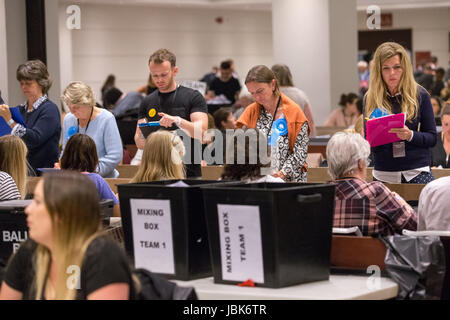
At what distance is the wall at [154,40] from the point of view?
16156 mm

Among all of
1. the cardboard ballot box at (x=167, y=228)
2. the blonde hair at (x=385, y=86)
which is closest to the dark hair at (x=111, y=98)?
the blonde hair at (x=385, y=86)

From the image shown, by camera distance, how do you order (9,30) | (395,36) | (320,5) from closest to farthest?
(9,30) < (320,5) < (395,36)

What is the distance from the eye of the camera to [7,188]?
3834mm

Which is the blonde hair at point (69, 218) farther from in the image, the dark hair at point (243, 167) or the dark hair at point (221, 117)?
the dark hair at point (221, 117)

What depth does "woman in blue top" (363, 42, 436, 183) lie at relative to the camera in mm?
3928

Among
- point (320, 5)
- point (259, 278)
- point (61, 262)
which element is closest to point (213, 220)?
point (259, 278)

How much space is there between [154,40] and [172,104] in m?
12.9

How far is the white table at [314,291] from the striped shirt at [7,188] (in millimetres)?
1472

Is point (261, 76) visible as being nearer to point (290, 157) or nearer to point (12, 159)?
point (290, 157)

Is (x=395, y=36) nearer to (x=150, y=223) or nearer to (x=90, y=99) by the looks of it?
(x=90, y=99)

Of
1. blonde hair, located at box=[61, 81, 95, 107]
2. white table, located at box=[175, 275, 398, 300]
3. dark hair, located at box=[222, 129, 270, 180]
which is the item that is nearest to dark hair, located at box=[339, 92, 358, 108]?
blonde hair, located at box=[61, 81, 95, 107]

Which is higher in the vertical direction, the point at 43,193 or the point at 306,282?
the point at 43,193

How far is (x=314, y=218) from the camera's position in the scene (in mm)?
2586

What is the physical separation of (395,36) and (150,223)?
60.3 ft
